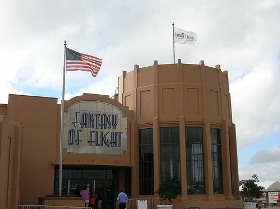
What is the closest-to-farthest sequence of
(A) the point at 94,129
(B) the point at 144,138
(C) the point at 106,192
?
1. (A) the point at 94,129
2. (C) the point at 106,192
3. (B) the point at 144,138

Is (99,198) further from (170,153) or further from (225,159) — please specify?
(225,159)

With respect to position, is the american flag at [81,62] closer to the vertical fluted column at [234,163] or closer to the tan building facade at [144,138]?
the tan building facade at [144,138]

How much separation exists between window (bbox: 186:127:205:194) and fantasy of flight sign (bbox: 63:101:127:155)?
460cm

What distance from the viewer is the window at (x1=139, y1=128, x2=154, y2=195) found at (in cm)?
2900

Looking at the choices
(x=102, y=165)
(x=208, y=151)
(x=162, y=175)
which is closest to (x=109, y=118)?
(x=102, y=165)

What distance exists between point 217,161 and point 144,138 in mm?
5571

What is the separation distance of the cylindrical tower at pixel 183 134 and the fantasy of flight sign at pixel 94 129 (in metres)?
1.11

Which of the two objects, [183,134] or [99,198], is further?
[99,198]

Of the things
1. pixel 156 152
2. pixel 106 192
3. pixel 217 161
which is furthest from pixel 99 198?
pixel 217 161

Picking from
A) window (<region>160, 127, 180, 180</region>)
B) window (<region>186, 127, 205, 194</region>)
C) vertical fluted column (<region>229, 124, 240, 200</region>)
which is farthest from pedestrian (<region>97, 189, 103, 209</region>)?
vertical fluted column (<region>229, 124, 240, 200</region>)

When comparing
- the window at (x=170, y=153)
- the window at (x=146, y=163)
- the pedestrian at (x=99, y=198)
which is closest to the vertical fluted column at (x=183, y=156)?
the window at (x=170, y=153)

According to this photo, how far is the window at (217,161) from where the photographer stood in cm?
2936

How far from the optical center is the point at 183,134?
28.7 m

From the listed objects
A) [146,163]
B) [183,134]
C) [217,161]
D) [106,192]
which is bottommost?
[106,192]
